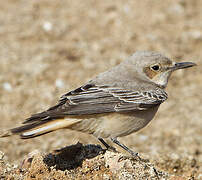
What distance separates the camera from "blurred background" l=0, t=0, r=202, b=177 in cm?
930

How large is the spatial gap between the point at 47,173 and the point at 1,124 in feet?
13.8

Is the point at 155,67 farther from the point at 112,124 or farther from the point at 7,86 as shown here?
the point at 7,86

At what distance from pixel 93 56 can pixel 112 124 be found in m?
5.85

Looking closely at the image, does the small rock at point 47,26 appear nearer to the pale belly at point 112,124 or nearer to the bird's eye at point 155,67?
the bird's eye at point 155,67

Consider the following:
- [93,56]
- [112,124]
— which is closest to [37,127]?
[112,124]

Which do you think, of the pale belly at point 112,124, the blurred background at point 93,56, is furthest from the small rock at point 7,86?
the pale belly at point 112,124

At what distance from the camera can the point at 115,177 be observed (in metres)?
5.56

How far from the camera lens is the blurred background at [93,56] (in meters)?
9.30

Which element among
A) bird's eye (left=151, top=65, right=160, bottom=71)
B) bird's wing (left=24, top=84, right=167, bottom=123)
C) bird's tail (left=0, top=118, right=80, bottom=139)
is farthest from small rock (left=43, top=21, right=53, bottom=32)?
bird's tail (left=0, top=118, right=80, bottom=139)

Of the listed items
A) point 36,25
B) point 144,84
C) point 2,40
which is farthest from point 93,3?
point 144,84

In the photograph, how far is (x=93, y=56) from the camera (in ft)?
39.1

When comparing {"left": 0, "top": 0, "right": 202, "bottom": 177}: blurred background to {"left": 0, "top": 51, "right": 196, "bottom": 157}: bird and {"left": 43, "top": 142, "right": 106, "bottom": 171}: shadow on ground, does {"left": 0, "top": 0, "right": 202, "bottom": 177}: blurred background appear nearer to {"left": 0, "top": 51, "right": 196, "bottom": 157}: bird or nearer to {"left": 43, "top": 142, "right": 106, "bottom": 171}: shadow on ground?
{"left": 0, "top": 51, "right": 196, "bottom": 157}: bird

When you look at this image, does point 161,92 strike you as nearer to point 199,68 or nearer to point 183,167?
point 183,167

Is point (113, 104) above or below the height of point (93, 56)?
above
